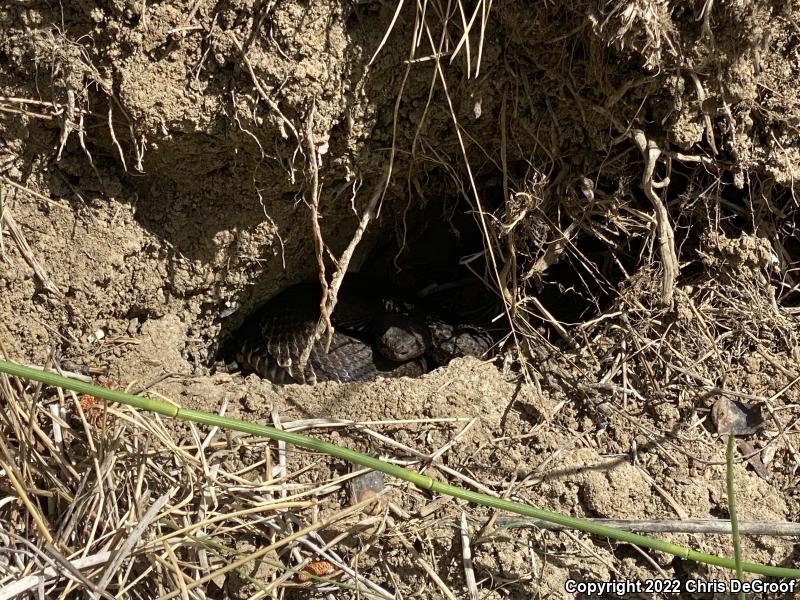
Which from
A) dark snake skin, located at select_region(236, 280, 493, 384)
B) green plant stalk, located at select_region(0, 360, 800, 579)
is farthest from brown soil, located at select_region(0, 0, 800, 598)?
dark snake skin, located at select_region(236, 280, 493, 384)

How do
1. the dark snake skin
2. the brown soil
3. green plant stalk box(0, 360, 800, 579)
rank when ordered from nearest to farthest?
green plant stalk box(0, 360, 800, 579)
the brown soil
the dark snake skin

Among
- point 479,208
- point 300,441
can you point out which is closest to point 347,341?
point 479,208

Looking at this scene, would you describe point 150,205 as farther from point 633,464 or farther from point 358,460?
point 633,464

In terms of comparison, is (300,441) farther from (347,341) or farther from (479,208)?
(347,341)

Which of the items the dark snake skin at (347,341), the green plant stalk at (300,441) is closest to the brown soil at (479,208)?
the green plant stalk at (300,441)

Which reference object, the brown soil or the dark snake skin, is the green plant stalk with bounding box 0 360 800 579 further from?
the dark snake skin
